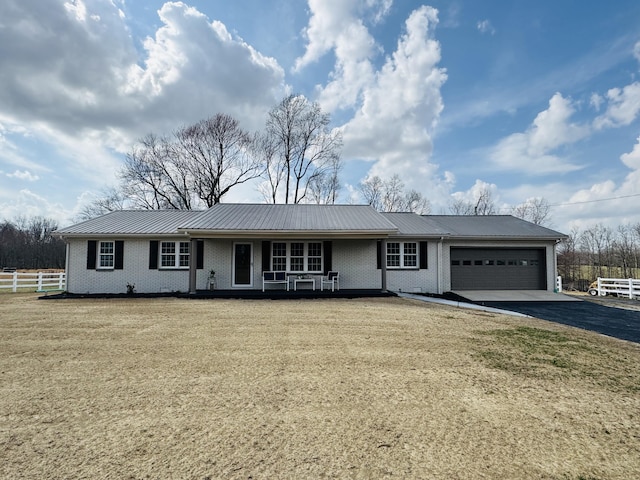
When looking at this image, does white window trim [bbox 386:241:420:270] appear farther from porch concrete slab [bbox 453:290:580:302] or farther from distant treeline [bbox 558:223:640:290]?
distant treeline [bbox 558:223:640:290]

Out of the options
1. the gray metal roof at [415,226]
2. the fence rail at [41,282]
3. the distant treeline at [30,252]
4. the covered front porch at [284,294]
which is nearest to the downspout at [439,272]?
the gray metal roof at [415,226]

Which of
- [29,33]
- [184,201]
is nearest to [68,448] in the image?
[29,33]

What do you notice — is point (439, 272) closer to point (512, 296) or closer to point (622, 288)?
point (512, 296)

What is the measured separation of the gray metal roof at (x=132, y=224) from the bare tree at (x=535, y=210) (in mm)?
30926

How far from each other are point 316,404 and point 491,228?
601 inches

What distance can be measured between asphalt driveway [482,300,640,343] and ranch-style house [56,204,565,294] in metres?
2.89

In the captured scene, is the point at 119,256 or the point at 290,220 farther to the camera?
the point at 290,220

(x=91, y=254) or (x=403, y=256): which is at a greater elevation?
(x=91, y=254)

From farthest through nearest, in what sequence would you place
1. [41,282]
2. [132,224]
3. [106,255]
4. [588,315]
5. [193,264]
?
[41,282], [132,224], [106,255], [193,264], [588,315]

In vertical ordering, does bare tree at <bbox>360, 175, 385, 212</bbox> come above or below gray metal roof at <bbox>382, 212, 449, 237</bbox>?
above

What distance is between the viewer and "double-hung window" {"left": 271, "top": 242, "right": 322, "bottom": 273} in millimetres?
14047

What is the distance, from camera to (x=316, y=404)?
136 inches

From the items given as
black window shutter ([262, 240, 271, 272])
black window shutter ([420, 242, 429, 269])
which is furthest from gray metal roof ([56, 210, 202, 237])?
black window shutter ([420, 242, 429, 269])

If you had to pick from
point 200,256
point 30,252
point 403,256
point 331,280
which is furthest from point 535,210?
point 30,252
